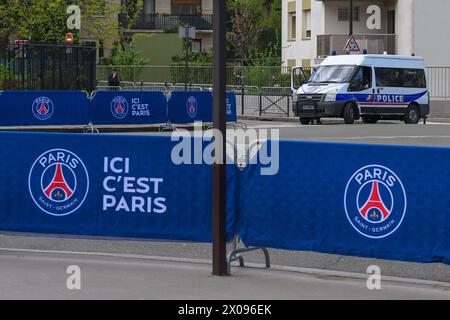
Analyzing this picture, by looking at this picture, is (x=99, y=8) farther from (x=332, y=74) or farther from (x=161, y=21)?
(x=161, y=21)

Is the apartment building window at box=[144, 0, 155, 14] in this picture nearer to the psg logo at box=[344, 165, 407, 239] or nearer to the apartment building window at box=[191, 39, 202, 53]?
the apartment building window at box=[191, 39, 202, 53]

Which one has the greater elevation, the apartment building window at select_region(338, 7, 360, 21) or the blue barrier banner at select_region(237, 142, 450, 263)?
the apartment building window at select_region(338, 7, 360, 21)

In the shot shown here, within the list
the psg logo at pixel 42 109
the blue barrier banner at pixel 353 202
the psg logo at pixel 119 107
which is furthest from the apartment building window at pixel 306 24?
the blue barrier banner at pixel 353 202

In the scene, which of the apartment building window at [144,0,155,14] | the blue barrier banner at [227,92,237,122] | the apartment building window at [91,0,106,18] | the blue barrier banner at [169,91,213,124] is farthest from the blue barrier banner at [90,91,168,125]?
the apartment building window at [144,0,155,14]

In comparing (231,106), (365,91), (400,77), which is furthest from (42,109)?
(400,77)

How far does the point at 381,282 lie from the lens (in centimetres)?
1005

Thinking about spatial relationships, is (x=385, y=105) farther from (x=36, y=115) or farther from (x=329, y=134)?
(x=36, y=115)

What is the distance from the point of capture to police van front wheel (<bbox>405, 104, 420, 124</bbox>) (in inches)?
1581

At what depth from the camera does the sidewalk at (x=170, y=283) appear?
9.26 m

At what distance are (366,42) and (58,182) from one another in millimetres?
43585

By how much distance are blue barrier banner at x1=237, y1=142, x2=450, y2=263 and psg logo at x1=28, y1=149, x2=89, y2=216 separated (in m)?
1.80

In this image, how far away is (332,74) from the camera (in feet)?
127

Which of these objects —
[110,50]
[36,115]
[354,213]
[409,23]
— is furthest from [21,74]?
[110,50]

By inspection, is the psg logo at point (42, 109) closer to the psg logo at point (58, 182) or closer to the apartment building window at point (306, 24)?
the psg logo at point (58, 182)
